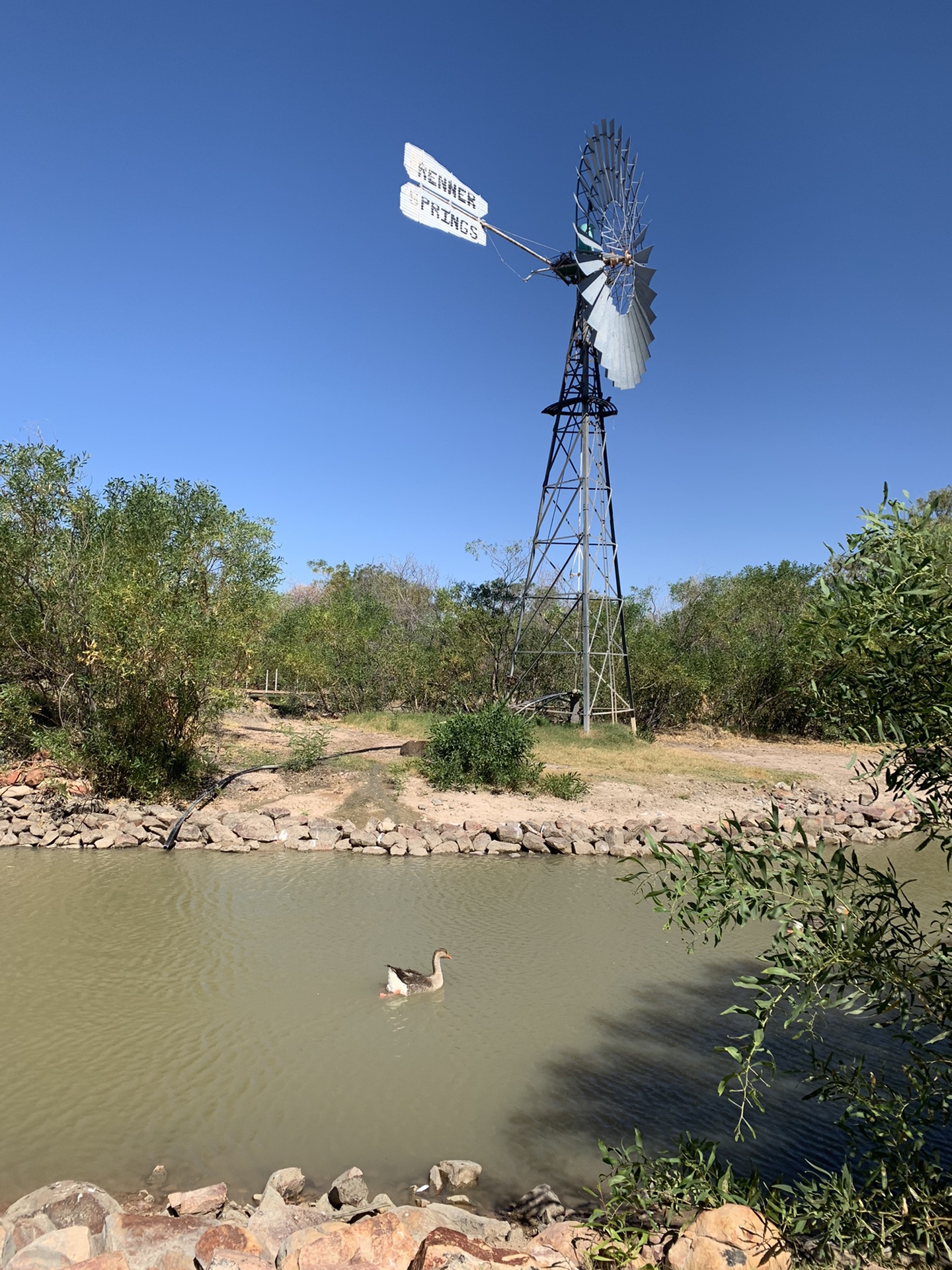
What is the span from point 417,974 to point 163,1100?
253 cm

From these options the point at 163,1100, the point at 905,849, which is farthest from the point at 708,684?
the point at 163,1100

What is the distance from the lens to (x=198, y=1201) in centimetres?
459

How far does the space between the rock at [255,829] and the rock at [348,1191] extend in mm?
9017

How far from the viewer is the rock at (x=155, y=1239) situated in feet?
12.7

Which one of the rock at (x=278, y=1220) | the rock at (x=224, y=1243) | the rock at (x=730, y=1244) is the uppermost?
the rock at (x=730, y=1244)

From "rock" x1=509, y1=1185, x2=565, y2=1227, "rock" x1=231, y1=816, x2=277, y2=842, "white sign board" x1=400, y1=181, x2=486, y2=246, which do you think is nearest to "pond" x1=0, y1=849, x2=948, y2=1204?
"rock" x1=509, y1=1185, x2=565, y2=1227

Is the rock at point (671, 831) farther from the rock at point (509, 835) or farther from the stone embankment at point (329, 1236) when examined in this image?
the stone embankment at point (329, 1236)

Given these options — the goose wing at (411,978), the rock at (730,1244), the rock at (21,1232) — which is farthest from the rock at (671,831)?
the rock at (21,1232)

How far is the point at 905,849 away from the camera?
1477cm

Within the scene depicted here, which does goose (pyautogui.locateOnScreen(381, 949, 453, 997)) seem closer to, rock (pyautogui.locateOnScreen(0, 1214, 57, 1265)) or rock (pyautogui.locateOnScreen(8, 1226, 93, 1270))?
rock (pyautogui.locateOnScreen(0, 1214, 57, 1265))

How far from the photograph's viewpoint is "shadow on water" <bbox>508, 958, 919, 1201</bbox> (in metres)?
5.42

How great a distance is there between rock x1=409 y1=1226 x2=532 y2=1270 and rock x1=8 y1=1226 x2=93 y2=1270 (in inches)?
61.8

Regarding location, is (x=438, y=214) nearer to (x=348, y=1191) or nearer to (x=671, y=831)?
(x=671, y=831)

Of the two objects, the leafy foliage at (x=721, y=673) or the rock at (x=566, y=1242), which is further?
the leafy foliage at (x=721, y=673)
